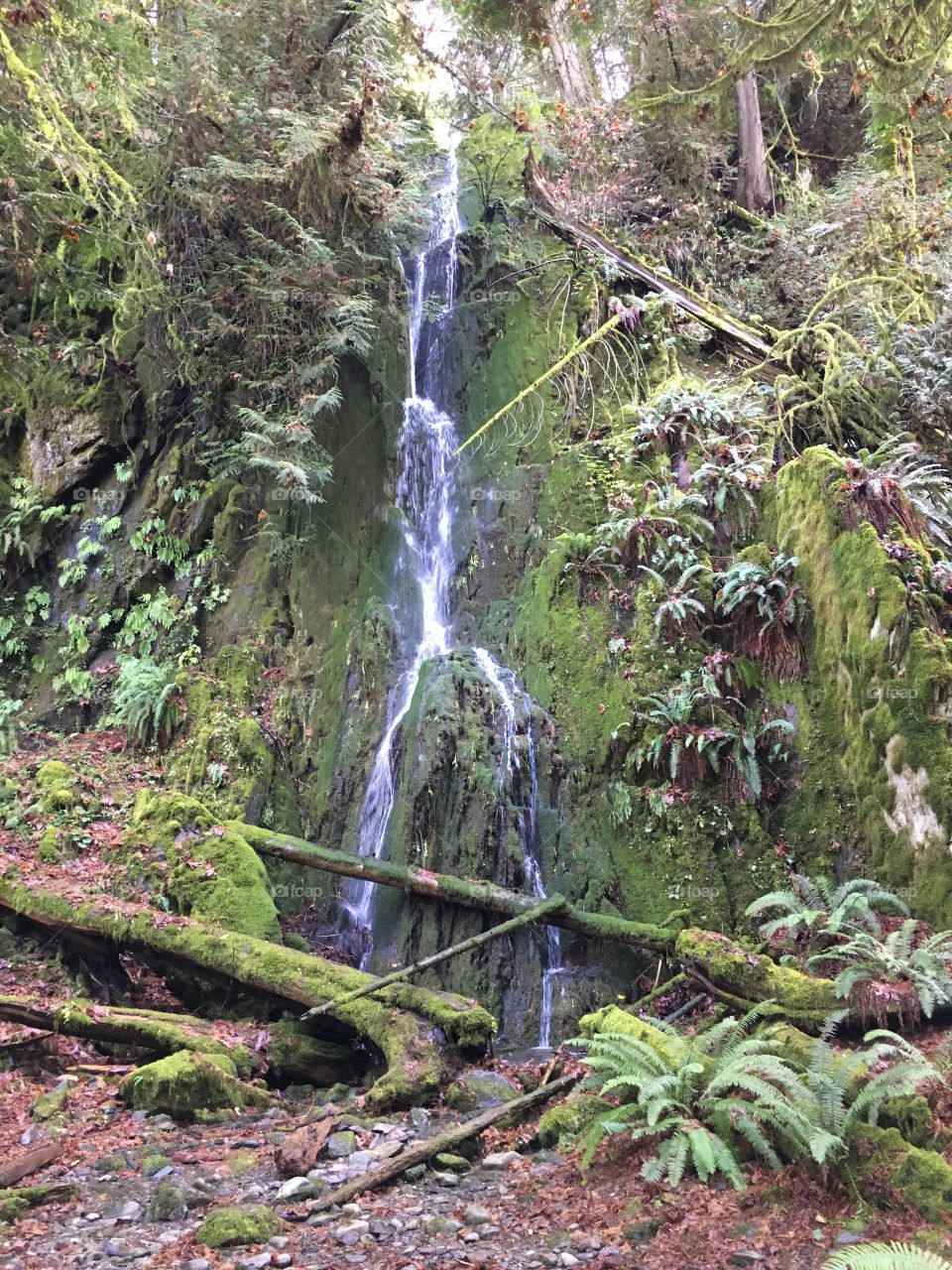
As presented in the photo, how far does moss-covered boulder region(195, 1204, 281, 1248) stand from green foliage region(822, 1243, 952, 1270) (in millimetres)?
2505

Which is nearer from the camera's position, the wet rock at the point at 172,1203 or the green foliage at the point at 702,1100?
the green foliage at the point at 702,1100

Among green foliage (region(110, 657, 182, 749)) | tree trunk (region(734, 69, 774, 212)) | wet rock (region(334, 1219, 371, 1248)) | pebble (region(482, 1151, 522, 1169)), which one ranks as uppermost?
tree trunk (region(734, 69, 774, 212))

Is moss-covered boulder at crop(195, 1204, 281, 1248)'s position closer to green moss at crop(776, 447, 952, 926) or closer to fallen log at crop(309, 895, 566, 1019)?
fallen log at crop(309, 895, 566, 1019)

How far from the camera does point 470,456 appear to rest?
11703mm

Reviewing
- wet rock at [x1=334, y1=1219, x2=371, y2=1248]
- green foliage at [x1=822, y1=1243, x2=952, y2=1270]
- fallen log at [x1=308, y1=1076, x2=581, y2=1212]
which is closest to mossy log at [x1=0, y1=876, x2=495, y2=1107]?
fallen log at [x1=308, y1=1076, x2=581, y2=1212]

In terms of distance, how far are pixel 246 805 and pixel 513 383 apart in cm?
690

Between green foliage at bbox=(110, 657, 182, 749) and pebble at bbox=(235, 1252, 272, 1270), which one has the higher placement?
green foliage at bbox=(110, 657, 182, 749)

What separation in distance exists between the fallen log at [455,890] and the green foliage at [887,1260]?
421 centimetres

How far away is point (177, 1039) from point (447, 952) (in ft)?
7.00

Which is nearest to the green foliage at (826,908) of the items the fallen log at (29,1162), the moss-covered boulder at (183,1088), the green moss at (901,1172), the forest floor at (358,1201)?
the green moss at (901,1172)

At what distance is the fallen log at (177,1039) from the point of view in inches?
247

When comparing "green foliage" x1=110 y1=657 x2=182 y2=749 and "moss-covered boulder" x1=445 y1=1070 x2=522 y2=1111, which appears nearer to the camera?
"moss-covered boulder" x1=445 y1=1070 x2=522 y2=1111

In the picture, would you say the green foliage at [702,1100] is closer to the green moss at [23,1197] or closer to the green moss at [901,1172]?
the green moss at [901,1172]

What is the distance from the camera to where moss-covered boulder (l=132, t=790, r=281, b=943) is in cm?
760
